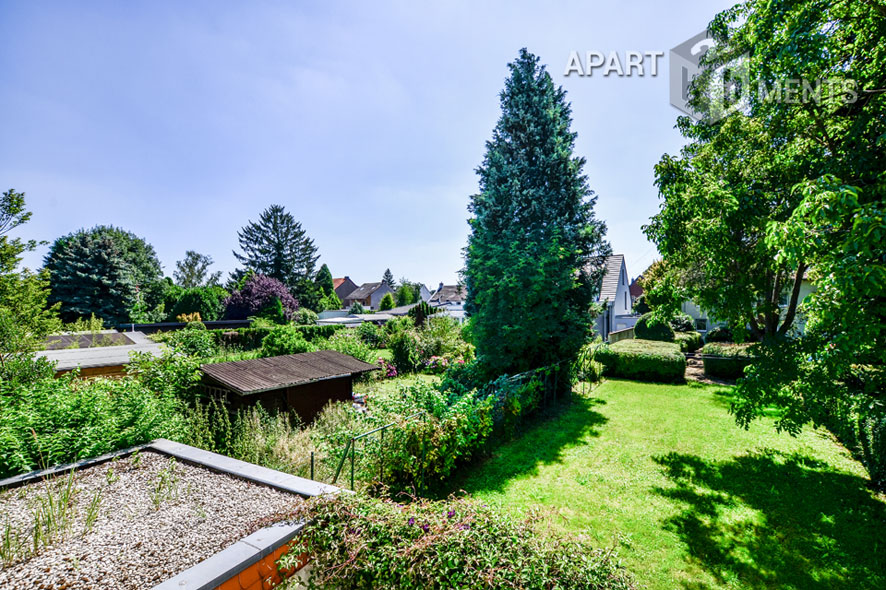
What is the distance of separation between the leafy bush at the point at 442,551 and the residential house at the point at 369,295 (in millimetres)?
62275

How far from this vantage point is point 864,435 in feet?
19.0

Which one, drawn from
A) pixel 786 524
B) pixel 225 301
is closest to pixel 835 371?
pixel 786 524

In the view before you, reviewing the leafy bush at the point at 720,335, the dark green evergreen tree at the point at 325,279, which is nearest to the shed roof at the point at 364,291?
the dark green evergreen tree at the point at 325,279

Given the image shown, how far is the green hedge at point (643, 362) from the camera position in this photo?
1288cm

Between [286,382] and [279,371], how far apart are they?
37.0 inches

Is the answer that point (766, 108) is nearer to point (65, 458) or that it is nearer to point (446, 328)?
point (65, 458)

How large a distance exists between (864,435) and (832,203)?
5.10m

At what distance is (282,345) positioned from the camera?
1320 centimetres

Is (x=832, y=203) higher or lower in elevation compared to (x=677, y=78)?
lower

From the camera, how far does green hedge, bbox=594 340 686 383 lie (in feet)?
42.3

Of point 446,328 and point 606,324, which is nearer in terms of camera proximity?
point 446,328

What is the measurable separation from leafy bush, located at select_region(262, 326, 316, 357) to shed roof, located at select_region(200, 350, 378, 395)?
3.06 m

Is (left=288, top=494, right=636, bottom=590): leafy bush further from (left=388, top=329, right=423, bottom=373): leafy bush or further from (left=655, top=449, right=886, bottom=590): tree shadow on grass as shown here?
(left=388, top=329, right=423, bottom=373): leafy bush

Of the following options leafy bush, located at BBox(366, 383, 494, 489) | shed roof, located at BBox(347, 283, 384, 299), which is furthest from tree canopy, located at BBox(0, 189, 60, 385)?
shed roof, located at BBox(347, 283, 384, 299)
